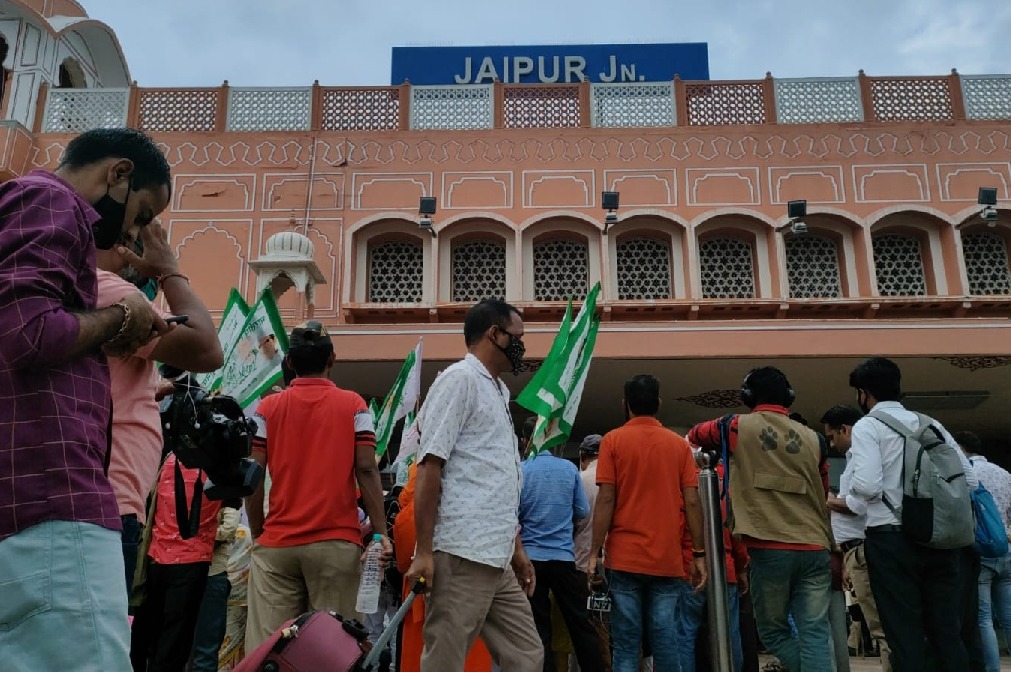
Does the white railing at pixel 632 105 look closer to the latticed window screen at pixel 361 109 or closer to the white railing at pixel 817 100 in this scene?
the white railing at pixel 817 100

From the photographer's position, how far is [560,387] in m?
4.27

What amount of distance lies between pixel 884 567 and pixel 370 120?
412 inches

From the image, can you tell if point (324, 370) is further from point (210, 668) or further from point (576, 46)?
point (576, 46)

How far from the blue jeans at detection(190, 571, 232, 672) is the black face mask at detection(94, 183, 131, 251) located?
9.51 feet

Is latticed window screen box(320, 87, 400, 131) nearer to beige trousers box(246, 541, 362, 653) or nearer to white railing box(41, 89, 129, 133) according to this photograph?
white railing box(41, 89, 129, 133)

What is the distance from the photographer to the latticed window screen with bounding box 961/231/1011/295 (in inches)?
444

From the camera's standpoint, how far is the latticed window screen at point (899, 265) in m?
11.4

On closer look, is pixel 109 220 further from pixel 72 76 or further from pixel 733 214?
pixel 72 76

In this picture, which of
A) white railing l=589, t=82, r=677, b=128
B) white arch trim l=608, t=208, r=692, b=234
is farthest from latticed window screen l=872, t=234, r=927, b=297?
white railing l=589, t=82, r=677, b=128

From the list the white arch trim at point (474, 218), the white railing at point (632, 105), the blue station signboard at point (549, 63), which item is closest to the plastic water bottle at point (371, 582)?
the white arch trim at point (474, 218)

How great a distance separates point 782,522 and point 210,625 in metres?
2.92

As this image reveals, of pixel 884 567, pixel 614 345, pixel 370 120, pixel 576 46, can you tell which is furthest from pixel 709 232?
pixel 884 567

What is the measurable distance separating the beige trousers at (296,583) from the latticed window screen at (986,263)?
11.1m

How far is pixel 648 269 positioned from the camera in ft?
38.0
